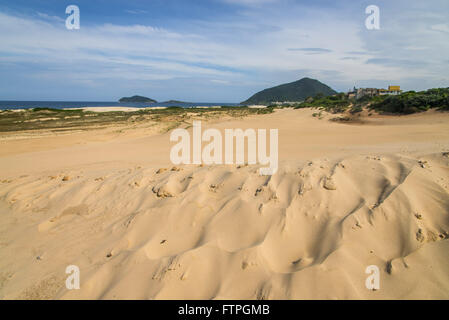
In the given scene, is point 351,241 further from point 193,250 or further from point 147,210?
point 147,210

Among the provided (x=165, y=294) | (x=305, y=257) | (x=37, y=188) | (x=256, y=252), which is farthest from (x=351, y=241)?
(x=37, y=188)

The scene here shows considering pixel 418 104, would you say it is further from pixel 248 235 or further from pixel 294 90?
pixel 294 90

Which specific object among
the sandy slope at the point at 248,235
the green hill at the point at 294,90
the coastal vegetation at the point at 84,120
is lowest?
the sandy slope at the point at 248,235

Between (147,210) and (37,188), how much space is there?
2700 mm

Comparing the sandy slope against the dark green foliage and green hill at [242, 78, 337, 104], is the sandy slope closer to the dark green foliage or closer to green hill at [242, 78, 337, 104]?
the dark green foliage

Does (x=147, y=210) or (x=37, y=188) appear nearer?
(x=147, y=210)

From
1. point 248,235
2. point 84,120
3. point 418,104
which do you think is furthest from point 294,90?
point 248,235

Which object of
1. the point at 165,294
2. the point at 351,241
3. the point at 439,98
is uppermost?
the point at 439,98

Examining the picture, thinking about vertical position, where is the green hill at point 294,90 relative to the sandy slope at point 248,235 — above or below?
above

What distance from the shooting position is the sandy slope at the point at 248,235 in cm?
194

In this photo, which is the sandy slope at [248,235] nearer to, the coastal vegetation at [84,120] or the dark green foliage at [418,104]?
the dark green foliage at [418,104]

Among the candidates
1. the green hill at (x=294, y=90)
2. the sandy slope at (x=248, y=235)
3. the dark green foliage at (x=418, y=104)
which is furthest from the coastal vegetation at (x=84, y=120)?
the green hill at (x=294, y=90)

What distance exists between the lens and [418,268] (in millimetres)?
1894
